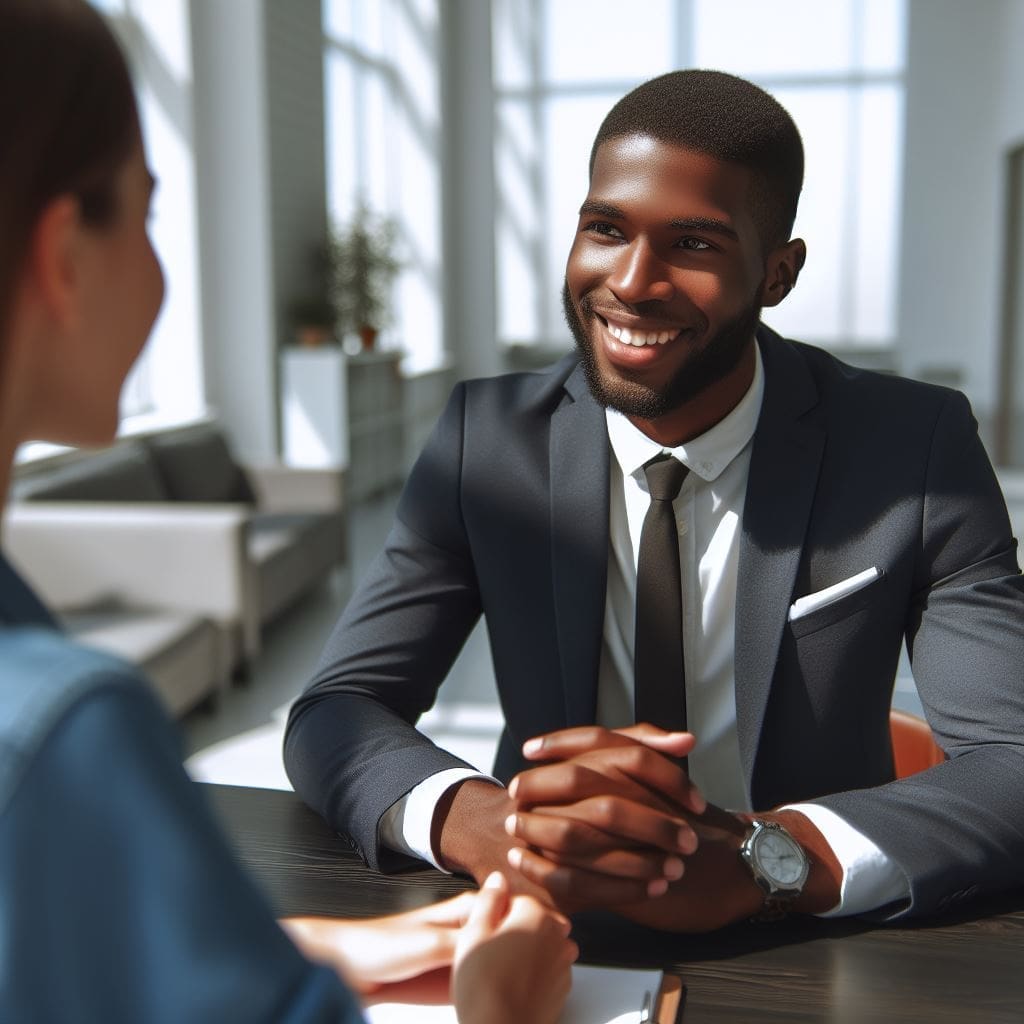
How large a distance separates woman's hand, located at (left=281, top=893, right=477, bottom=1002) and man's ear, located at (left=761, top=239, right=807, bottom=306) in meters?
0.96

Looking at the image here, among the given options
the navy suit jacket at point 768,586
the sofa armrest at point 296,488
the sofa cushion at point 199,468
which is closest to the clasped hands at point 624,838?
the navy suit jacket at point 768,586

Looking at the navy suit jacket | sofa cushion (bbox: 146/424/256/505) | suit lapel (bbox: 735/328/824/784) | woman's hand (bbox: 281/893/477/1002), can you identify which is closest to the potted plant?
sofa cushion (bbox: 146/424/256/505)

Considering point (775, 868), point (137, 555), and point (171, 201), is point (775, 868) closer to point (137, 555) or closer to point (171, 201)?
point (137, 555)

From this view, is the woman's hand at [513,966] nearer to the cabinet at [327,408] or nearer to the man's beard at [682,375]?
the man's beard at [682,375]

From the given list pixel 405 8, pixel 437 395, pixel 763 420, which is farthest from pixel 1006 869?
pixel 405 8

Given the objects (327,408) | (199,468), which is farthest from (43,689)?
(327,408)

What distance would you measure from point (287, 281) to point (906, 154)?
6.15 metres

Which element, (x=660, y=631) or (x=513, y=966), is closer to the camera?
(x=513, y=966)

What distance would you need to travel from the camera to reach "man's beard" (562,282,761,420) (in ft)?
4.96

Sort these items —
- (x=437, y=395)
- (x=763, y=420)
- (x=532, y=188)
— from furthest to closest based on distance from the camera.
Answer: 1. (x=532, y=188)
2. (x=437, y=395)
3. (x=763, y=420)

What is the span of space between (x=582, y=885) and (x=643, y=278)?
29.6 inches

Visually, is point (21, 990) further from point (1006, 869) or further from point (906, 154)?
point (906, 154)

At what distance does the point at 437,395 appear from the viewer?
38.7 feet

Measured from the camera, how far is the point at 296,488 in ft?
20.6
